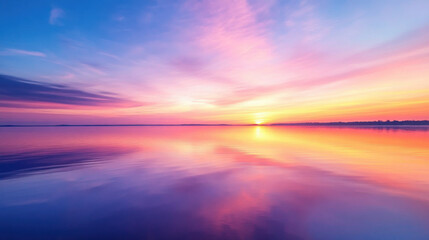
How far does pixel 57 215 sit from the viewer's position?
7387mm

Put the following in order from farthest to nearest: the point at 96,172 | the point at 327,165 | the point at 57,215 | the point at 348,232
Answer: the point at 327,165, the point at 96,172, the point at 57,215, the point at 348,232

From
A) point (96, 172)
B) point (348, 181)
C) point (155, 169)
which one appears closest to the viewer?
point (348, 181)

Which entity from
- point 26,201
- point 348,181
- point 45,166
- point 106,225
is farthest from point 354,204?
point 45,166

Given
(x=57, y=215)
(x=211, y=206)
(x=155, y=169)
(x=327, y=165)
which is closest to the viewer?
(x=57, y=215)

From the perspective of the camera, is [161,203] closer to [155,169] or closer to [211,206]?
[211,206]

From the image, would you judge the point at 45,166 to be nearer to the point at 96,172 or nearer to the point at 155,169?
the point at 96,172

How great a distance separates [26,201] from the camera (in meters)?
8.66

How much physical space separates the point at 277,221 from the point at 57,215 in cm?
883

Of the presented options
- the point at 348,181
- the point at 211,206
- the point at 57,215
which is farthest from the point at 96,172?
the point at 348,181

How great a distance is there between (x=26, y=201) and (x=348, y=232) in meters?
13.9

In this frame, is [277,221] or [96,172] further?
[96,172]

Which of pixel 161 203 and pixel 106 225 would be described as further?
pixel 161 203

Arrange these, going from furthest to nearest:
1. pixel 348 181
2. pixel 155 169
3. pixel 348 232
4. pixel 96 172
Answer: pixel 155 169 < pixel 96 172 < pixel 348 181 < pixel 348 232

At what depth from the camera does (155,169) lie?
1451 centimetres
